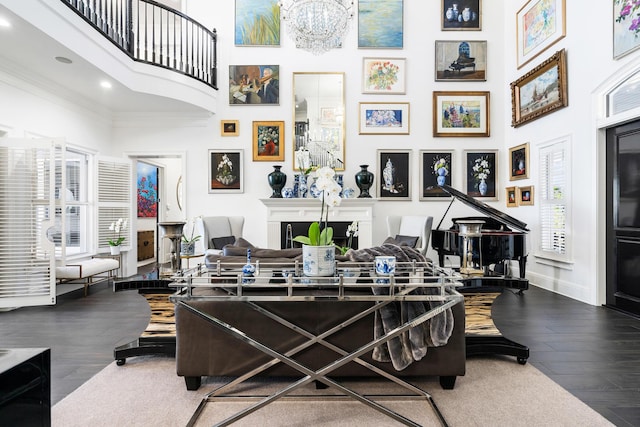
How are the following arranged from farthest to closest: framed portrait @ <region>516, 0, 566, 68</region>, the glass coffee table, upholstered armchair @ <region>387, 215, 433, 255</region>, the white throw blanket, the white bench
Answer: upholstered armchair @ <region>387, 215, 433, 255</region>, framed portrait @ <region>516, 0, 566, 68</region>, the white bench, the white throw blanket, the glass coffee table

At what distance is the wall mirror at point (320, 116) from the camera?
6754mm

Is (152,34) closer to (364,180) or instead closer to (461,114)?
(364,180)

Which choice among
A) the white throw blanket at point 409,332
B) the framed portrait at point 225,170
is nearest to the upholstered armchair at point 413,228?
the framed portrait at point 225,170

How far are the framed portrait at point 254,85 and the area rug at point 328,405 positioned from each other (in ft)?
17.4

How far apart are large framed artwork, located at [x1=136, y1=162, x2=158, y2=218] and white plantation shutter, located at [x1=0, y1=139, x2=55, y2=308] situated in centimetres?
413

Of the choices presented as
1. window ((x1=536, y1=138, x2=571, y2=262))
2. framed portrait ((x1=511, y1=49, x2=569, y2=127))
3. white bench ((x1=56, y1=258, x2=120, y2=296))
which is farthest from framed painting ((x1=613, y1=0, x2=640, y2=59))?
white bench ((x1=56, y1=258, x2=120, y2=296))

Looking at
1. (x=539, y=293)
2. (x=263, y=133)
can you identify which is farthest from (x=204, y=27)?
(x=539, y=293)

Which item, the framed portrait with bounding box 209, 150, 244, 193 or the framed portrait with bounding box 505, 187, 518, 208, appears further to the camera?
the framed portrait with bounding box 209, 150, 244, 193

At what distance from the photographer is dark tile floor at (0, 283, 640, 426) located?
7.63ft

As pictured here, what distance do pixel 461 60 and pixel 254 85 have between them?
12.4 ft

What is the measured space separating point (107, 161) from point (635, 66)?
7066mm

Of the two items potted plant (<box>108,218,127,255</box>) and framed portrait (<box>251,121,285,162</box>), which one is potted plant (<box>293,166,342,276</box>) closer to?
framed portrait (<box>251,121,285,162</box>)

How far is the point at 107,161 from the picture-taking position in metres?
6.07

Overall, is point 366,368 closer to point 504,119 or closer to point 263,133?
point 263,133
